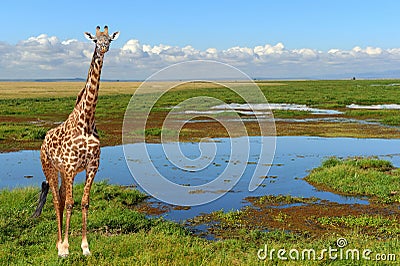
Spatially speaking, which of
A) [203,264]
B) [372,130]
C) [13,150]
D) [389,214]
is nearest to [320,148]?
[372,130]

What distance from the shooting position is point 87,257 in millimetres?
6387

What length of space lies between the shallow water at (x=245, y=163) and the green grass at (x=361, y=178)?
528 mm

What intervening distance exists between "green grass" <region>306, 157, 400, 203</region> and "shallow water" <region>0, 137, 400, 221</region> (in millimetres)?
528

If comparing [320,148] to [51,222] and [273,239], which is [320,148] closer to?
[273,239]

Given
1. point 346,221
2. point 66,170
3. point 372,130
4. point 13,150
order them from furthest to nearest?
1. point 372,130
2. point 13,150
3. point 346,221
4. point 66,170

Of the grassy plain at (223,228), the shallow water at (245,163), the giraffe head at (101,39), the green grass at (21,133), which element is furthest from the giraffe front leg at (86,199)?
the green grass at (21,133)

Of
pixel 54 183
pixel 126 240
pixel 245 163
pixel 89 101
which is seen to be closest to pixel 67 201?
pixel 54 183

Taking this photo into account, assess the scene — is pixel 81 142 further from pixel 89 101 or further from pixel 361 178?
pixel 361 178

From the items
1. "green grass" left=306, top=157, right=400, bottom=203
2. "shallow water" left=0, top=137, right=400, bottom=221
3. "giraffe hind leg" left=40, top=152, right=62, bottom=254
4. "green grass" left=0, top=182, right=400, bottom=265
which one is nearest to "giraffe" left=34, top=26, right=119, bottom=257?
"giraffe hind leg" left=40, top=152, right=62, bottom=254

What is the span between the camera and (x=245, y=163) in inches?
713

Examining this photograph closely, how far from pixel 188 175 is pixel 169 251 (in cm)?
886

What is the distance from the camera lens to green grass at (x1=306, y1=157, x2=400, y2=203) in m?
12.8

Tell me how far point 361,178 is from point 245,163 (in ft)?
17.4

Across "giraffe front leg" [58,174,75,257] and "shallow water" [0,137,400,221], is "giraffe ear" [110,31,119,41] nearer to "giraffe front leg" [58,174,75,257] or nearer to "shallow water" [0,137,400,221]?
"giraffe front leg" [58,174,75,257]
